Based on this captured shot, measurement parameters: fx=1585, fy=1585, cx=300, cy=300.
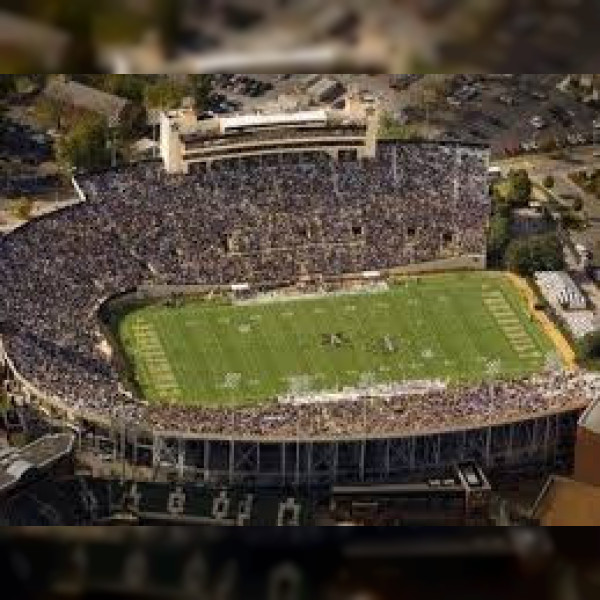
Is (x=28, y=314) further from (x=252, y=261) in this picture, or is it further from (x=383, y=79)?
(x=383, y=79)

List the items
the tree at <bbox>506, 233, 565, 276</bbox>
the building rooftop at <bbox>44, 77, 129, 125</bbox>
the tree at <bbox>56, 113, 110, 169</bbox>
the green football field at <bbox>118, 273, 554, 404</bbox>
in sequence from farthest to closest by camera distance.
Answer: the building rooftop at <bbox>44, 77, 129, 125</bbox> → the tree at <bbox>56, 113, 110, 169</bbox> → the tree at <bbox>506, 233, 565, 276</bbox> → the green football field at <bbox>118, 273, 554, 404</bbox>

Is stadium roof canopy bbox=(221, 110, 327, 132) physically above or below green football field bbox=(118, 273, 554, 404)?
above

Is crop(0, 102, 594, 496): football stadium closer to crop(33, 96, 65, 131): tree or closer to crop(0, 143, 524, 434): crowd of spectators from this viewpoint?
crop(0, 143, 524, 434): crowd of spectators

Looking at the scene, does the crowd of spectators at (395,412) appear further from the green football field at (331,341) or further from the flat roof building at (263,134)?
the flat roof building at (263,134)

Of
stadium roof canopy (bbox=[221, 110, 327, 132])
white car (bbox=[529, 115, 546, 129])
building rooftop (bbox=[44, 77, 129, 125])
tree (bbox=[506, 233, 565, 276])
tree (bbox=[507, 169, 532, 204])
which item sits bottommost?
tree (bbox=[506, 233, 565, 276])

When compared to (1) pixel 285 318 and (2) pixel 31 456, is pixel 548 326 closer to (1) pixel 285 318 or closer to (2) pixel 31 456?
(1) pixel 285 318

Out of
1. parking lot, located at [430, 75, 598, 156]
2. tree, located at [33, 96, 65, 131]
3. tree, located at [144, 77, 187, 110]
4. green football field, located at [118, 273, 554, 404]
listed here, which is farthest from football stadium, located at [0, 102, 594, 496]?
tree, located at [33, 96, 65, 131]

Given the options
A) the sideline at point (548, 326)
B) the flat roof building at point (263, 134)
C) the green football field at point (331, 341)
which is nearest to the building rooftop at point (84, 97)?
the flat roof building at point (263, 134)

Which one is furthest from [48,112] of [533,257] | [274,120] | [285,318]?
[533,257]
